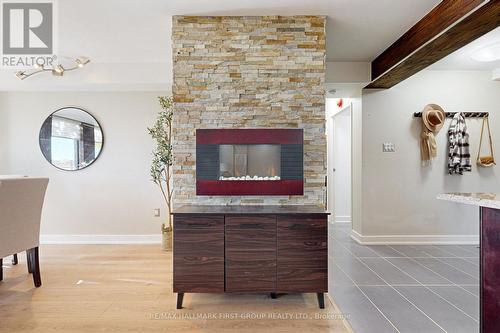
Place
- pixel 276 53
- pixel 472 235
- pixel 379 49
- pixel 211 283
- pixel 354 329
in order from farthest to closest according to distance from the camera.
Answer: pixel 472 235 → pixel 379 49 → pixel 276 53 → pixel 211 283 → pixel 354 329

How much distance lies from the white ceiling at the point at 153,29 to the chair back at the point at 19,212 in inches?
61.9

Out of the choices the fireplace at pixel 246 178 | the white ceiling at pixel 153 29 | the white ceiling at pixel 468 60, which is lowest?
the fireplace at pixel 246 178

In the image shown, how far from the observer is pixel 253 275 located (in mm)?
2256

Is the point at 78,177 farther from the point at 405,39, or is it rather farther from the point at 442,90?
the point at 442,90

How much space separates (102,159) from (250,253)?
305 cm

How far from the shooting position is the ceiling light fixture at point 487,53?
3287mm

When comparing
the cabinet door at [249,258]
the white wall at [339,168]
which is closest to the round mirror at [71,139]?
the cabinet door at [249,258]

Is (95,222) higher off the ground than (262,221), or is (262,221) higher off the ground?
(262,221)

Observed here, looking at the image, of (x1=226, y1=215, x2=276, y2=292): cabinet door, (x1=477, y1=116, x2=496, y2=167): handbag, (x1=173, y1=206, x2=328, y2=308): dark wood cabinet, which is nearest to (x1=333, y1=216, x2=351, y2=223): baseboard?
(x1=477, y1=116, x2=496, y2=167): handbag

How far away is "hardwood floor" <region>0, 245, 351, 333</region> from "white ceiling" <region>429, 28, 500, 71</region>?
126 inches

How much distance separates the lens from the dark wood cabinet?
2.25 metres

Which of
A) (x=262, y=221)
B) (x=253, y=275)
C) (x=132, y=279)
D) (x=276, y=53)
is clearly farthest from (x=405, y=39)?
(x=132, y=279)

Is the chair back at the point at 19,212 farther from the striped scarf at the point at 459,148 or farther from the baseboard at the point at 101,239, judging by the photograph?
the striped scarf at the point at 459,148

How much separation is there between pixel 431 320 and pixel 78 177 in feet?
14.7
